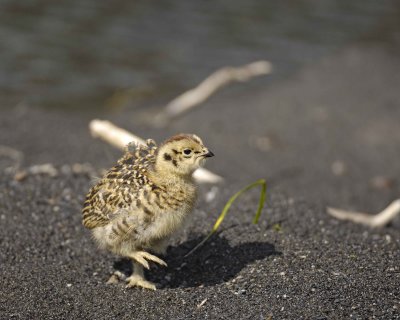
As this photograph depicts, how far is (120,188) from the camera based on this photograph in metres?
5.20

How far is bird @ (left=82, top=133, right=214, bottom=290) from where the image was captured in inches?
198

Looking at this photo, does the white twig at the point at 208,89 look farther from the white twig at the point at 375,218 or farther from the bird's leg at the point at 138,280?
the bird's leg at the point at 138,280

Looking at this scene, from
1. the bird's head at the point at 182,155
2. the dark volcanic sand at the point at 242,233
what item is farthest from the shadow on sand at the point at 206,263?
the bird's head at the point at 182,155

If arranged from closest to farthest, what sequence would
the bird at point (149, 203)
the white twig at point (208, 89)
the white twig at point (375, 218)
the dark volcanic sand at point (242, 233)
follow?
the dark volcanic sand at point (242, 233) → the bird at point (149, 203) → the white twig at point (375, 218) → the white twig at point (208, 89)

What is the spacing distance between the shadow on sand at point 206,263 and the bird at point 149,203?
0.32 m

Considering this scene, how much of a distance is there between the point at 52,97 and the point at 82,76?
1002 millimetres

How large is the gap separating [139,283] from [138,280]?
0.12ft

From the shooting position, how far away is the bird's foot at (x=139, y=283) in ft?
17.4

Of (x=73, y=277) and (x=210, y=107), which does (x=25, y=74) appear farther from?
(x=73, y=277)

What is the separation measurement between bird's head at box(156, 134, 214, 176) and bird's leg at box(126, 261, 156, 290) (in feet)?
2.62

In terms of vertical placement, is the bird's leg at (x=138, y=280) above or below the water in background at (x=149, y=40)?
above

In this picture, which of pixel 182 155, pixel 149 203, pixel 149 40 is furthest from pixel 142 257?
pixel 149 40

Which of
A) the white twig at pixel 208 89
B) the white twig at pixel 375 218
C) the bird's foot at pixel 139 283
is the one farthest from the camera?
the white twig at pixel 208 89

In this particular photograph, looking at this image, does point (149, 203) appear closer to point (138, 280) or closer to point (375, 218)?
point (138, 280)
